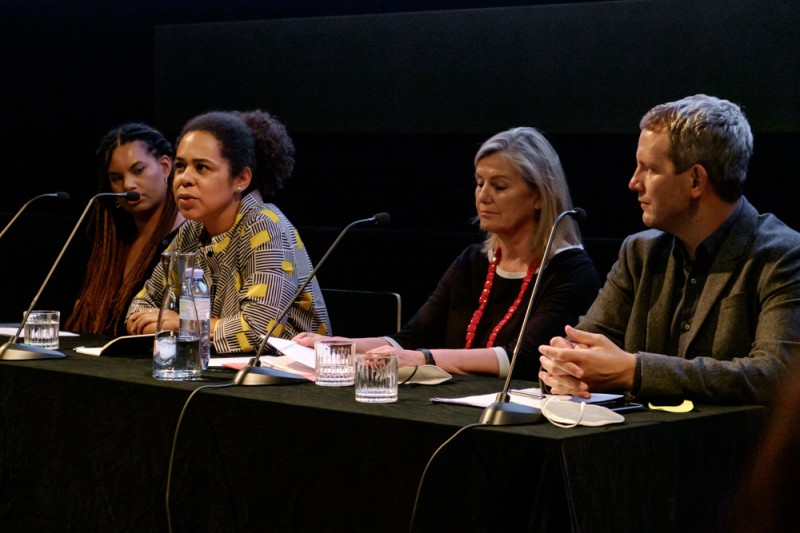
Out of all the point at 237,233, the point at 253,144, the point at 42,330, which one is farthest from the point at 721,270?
the point at 42,330

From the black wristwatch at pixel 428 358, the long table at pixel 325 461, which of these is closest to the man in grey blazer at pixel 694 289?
the long table at pixel 325 461

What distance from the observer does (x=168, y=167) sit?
375cm

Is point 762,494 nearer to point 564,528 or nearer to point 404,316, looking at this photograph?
point 564,528

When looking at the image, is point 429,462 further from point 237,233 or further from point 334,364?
point 237,233

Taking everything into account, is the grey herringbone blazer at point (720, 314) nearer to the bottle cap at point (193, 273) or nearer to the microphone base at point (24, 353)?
the bottle cap at point (193, 273)

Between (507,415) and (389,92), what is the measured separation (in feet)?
8.47

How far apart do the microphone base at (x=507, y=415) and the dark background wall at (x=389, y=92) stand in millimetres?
1785

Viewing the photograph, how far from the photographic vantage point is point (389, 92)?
4.22 metres

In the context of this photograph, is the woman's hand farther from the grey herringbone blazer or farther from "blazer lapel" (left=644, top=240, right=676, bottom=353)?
"blazer lapel" (left=644, top=240, right=676, bottom=353)

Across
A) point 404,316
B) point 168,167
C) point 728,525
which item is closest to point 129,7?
point 168,167

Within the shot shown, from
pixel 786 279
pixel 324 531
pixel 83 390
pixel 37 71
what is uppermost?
pixel 37 71

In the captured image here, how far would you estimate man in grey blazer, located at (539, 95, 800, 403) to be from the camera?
6.95 ft

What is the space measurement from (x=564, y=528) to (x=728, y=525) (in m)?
0.44

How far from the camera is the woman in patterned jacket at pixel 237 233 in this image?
9.81 feet
